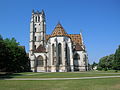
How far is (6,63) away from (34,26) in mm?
38415

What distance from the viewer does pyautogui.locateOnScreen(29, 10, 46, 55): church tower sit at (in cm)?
7444

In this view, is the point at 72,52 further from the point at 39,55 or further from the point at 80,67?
the point at 39,55

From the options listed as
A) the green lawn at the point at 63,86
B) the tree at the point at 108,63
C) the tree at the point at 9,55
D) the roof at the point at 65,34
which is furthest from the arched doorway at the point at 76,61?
the green lawn at the point at 63,86

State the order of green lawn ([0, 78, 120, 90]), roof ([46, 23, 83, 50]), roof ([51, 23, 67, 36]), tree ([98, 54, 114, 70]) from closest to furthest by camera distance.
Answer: green lawn ([0, 78, 120, 90]), roof ([51, 23, 67, 36]), roof ([46, 23, 83, 50]), tree ([98, 54, 114, 70])

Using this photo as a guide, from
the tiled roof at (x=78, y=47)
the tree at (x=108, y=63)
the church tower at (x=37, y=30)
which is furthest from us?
the tree at (x=108, y=63)

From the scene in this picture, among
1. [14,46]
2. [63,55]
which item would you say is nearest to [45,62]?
[63,55]

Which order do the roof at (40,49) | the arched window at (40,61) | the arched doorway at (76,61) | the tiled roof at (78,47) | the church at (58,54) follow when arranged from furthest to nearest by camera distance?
the tiled roof at (78,47) < the arched doorway at (76,61) < the roof at (40,49) < the arched window at (40,61) < the church at (58,54)

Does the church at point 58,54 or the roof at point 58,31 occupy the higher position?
the roof at point 58,31

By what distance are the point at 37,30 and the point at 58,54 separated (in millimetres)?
20836

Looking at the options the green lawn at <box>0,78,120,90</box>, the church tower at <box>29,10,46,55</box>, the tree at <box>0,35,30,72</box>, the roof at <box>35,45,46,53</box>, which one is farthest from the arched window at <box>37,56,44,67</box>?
the green lawn at <box>0,78,120,90</box>

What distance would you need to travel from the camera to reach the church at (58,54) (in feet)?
197

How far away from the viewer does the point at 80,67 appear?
66438mm

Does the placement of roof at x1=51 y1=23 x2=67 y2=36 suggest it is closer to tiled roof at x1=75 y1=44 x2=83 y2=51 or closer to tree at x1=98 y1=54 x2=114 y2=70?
tiled roof at x1=75 y1=44 x2=83 y2=51

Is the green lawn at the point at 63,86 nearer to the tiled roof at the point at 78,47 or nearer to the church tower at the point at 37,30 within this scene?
the tiled roof at the point at 78,47
